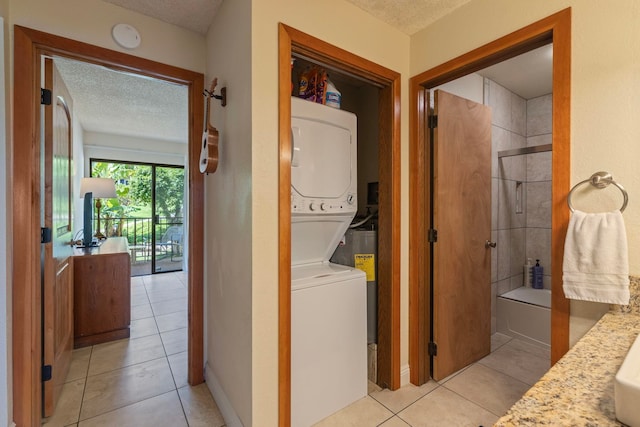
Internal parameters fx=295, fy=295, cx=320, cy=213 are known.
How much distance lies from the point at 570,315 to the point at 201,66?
2483 mm

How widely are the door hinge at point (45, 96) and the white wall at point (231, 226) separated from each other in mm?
839

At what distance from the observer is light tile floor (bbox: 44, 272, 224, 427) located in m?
1.68

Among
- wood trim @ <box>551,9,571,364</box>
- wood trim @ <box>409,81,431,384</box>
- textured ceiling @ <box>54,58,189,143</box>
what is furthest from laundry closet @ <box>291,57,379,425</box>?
textured ceiling @ <box>54,58,189,143</box>

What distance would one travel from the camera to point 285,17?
1419 mm

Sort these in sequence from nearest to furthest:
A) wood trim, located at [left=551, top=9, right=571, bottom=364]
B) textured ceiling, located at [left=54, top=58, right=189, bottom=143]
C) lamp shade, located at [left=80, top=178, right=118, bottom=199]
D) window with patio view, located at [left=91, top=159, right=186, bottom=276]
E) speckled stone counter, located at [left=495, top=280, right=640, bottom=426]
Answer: speckled stone counter, located at [left=495, top=280, right=640, bottom=426]
wood trim, located at [left=551, top=9, right=571, bottom=364]
textured ceiling, located at [left=54, top=58, right=189, bottom=143]
lamp shade, located at [left=80, top=178, right=118, bottom=199]
window with patio view, located at [left=91, top=159, right=186, bottom=276]

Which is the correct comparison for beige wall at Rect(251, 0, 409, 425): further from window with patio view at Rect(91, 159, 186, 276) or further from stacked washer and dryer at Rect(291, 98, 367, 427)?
window with patio view at Rect(91, 159, 186, 276)

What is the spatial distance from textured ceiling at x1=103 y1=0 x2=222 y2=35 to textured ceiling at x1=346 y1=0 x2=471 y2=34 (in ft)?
2.74

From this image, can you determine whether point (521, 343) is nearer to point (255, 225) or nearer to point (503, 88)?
point (503, 88)

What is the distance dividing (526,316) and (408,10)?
2.63 meters

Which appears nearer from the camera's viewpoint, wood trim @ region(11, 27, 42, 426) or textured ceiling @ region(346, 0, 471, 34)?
wood trim @ region(11, 27, 42, 426)

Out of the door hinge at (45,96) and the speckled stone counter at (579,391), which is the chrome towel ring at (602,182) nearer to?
the speckled stone counter at (579,391)

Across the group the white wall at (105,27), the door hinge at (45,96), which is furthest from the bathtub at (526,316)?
the door hinge at (45,96)

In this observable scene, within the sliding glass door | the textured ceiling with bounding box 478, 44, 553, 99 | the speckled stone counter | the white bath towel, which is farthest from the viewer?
the sliding glass door

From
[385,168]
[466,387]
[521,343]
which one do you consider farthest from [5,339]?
[521,343]
